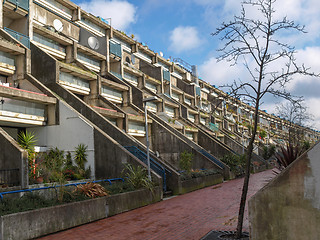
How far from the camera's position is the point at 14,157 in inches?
521

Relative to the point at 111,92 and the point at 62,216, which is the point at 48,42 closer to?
the point at 111,92

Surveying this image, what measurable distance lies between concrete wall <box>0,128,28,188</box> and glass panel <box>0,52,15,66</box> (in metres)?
8.23

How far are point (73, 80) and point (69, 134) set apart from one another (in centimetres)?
792

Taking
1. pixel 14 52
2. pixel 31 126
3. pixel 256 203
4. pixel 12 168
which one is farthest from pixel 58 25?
pixel 256 203

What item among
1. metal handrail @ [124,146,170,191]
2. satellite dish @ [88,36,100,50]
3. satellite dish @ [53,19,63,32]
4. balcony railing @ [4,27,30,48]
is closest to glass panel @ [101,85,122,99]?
satellite dish @ [88,36,100,50]

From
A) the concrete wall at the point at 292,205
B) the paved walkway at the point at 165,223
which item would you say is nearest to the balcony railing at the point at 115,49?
the paved walkway at the point at 165,223

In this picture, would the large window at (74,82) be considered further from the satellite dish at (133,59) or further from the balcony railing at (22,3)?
the satellite dish at (133,59)

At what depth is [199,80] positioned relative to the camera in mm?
61750

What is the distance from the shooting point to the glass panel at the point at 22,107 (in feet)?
57.3

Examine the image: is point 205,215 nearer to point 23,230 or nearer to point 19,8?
point 23,230

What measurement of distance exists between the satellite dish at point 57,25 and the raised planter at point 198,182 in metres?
19.4

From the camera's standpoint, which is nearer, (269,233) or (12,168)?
(269,233)

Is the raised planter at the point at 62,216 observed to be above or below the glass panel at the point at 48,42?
below

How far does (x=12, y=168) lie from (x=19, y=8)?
52.0 ft
